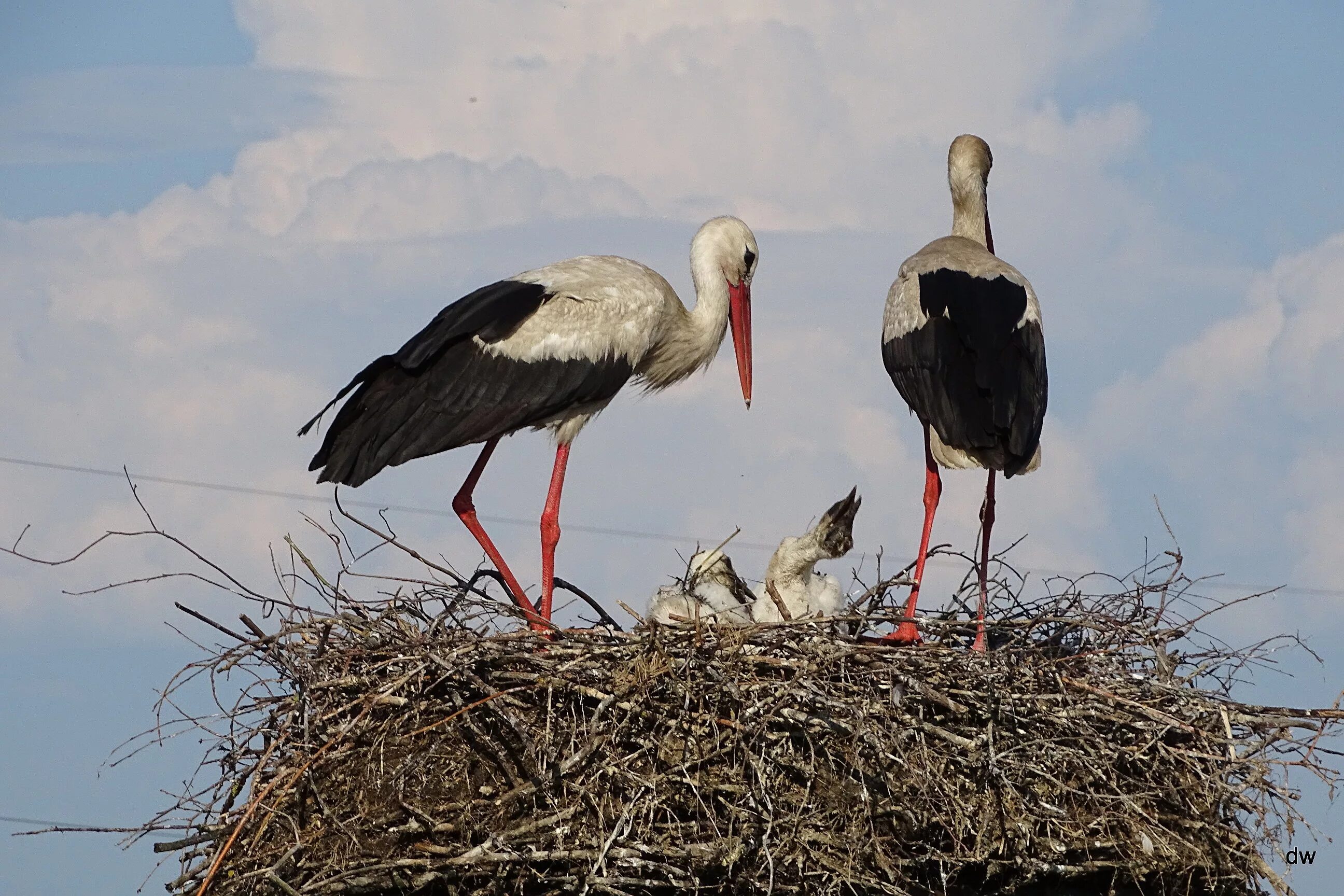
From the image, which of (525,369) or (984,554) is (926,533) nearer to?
(984,554)

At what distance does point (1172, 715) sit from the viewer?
5.34 meters

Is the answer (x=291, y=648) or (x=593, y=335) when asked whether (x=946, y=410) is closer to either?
(x=593, y=335)

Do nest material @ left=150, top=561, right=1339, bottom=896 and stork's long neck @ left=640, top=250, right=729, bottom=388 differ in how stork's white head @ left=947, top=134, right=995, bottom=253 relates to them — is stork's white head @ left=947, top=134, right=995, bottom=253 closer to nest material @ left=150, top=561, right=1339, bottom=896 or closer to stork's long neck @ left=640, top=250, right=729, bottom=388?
stork's long neck @ left=640, top=250, right=729, bottom=388

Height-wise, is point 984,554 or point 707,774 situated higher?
point 984,554

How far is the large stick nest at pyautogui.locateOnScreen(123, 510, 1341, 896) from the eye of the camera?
4.76m

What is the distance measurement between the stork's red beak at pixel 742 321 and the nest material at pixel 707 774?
2669 mm

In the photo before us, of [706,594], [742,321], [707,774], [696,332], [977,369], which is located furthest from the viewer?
[742,321]

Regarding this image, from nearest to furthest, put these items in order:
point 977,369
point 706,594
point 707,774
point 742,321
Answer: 1. point 707,774
2. point 977,369
3. point 706,594
4. point 742,321

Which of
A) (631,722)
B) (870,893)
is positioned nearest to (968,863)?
(870,893)

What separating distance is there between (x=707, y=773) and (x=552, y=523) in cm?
237

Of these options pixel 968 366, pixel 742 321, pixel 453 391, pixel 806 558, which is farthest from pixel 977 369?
pixel 453 391

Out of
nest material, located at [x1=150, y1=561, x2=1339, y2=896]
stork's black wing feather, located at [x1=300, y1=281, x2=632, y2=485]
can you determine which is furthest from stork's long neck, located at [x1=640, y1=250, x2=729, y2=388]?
nest material, located at [x1=150, y1=561, x2=1339, y2=896]

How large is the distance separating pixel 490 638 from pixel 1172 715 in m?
2.13

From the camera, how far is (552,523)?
7.09m
